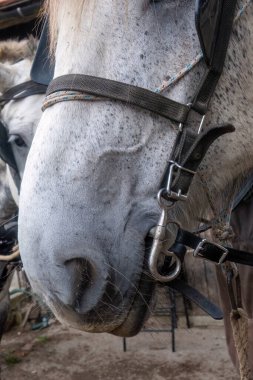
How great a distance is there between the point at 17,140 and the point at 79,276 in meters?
1.56

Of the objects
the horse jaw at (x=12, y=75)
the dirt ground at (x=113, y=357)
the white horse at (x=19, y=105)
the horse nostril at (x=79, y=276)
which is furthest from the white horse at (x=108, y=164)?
the dirt ground at (x=113, y=357)

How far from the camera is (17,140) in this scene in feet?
8.16

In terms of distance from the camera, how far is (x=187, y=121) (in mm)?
1125

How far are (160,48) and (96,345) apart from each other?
3.92 m

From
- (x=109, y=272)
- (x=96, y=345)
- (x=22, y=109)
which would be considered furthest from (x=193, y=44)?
(x=96, y=345)

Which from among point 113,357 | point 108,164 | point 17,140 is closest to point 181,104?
point 108,164

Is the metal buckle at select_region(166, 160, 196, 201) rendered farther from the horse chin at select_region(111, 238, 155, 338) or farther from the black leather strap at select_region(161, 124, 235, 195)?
the horse chin at select_region(111, 238, 155, 338)

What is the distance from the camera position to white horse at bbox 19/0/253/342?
42.0 inches

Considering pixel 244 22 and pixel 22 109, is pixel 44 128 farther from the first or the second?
pixel 22 109

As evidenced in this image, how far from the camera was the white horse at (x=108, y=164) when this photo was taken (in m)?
1.07

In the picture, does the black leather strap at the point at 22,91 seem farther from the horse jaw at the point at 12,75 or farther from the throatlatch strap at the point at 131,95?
the throatlatch strap at the point at 131,95

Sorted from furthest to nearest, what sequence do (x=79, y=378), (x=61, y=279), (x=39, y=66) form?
(x=79, y=378), (x=39, y=66), (x=61, y=279)

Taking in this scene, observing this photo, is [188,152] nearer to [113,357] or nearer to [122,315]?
[122,315]

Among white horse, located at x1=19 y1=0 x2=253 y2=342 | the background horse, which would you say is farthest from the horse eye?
white horse, located at x1=19 y1=0 x2=253 y2=342
